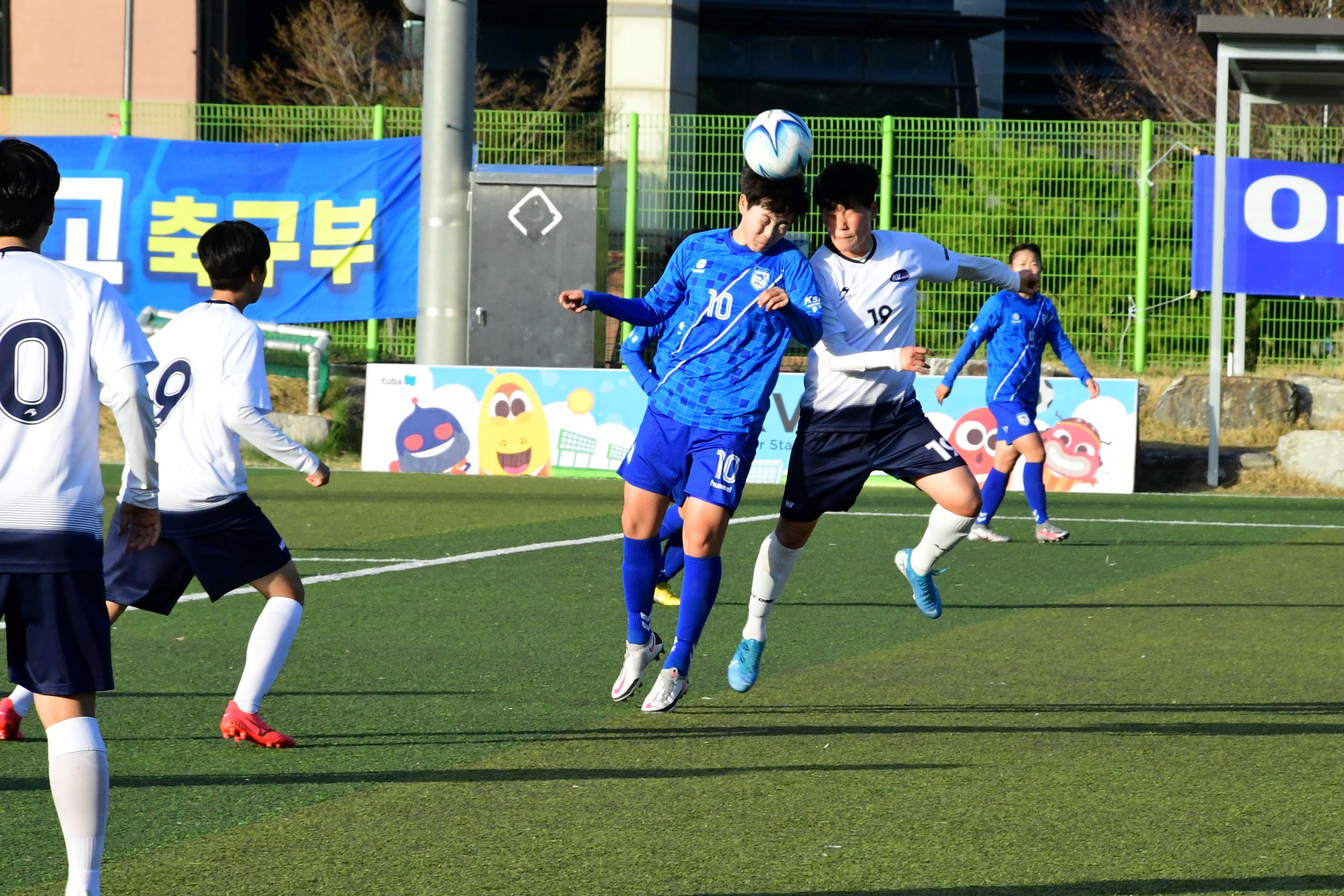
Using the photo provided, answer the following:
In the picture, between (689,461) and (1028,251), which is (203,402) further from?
(1028,251)

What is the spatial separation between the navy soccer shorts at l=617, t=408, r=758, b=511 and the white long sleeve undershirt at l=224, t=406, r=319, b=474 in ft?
3.82

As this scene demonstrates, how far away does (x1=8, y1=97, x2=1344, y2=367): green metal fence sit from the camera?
1677cm

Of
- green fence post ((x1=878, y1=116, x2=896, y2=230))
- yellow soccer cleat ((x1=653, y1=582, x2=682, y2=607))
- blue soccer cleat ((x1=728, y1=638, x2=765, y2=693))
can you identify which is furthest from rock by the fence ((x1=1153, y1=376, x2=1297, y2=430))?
blue soccer cleat ((x1=728, y1=638, x2=765, y2=693))

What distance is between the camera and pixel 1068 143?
1672 centimetres

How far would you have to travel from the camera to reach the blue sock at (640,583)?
592cm

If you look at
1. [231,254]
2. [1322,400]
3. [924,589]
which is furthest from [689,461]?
[1322,400]

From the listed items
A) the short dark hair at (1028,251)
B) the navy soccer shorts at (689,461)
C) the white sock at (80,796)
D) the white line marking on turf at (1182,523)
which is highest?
the short dark hair at (1028,251)

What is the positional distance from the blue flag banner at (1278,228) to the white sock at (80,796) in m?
13.6

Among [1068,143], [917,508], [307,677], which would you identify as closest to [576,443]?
[917,508]

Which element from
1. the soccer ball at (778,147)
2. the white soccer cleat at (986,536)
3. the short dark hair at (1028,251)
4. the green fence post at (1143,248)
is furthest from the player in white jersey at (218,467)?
the green fence post at (1143,248)

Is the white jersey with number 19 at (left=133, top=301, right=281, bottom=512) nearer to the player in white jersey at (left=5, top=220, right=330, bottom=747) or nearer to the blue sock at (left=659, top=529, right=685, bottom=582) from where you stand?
the player in white jersey at (left=5, top=220, right=330, bottom=747)

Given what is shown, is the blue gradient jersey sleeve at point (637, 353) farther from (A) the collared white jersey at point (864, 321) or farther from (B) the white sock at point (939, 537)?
(B) the white sock at point (939, 537)

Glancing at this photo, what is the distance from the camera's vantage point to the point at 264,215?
57.7 ft

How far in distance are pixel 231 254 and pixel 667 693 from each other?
6.73 ft
